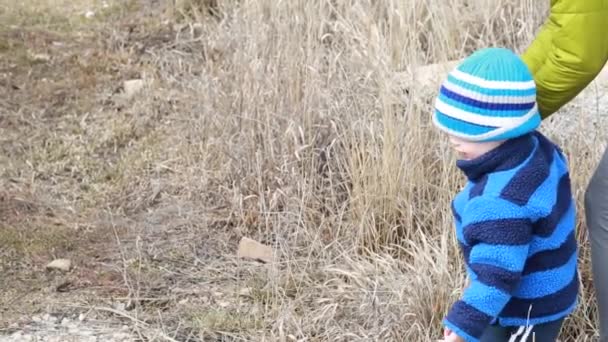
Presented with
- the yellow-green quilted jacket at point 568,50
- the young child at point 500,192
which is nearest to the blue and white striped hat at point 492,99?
the young child at point 500,192

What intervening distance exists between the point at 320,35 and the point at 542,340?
2.13 m

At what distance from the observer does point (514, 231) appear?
208 centimetres

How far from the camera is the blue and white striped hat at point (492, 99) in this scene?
2.10m

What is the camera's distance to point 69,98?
5266 mm

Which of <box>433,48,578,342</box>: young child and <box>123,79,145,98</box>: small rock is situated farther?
<box>123,79,145,98</box>: small rock

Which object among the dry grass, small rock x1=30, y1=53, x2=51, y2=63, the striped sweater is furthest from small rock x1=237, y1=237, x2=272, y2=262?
small rock x1=30, y1=53, x2=51, y2=63

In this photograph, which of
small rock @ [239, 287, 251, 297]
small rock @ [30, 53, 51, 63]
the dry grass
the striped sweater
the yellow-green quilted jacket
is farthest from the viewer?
small rock @ [30, 53, 51, 63]

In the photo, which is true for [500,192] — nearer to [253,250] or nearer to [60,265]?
[253,250]

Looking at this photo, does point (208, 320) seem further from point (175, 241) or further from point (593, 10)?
point (593, 10)

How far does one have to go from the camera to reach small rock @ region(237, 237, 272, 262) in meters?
3.64

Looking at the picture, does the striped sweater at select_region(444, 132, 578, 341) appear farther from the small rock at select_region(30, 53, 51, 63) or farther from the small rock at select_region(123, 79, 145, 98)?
the small rock at select_region(30, 53, 51, 63)

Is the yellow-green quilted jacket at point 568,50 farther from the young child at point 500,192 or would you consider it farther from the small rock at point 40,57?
the small rock at point 40,57

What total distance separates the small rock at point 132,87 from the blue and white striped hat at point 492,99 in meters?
3.35

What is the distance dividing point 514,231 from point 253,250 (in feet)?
5.61
